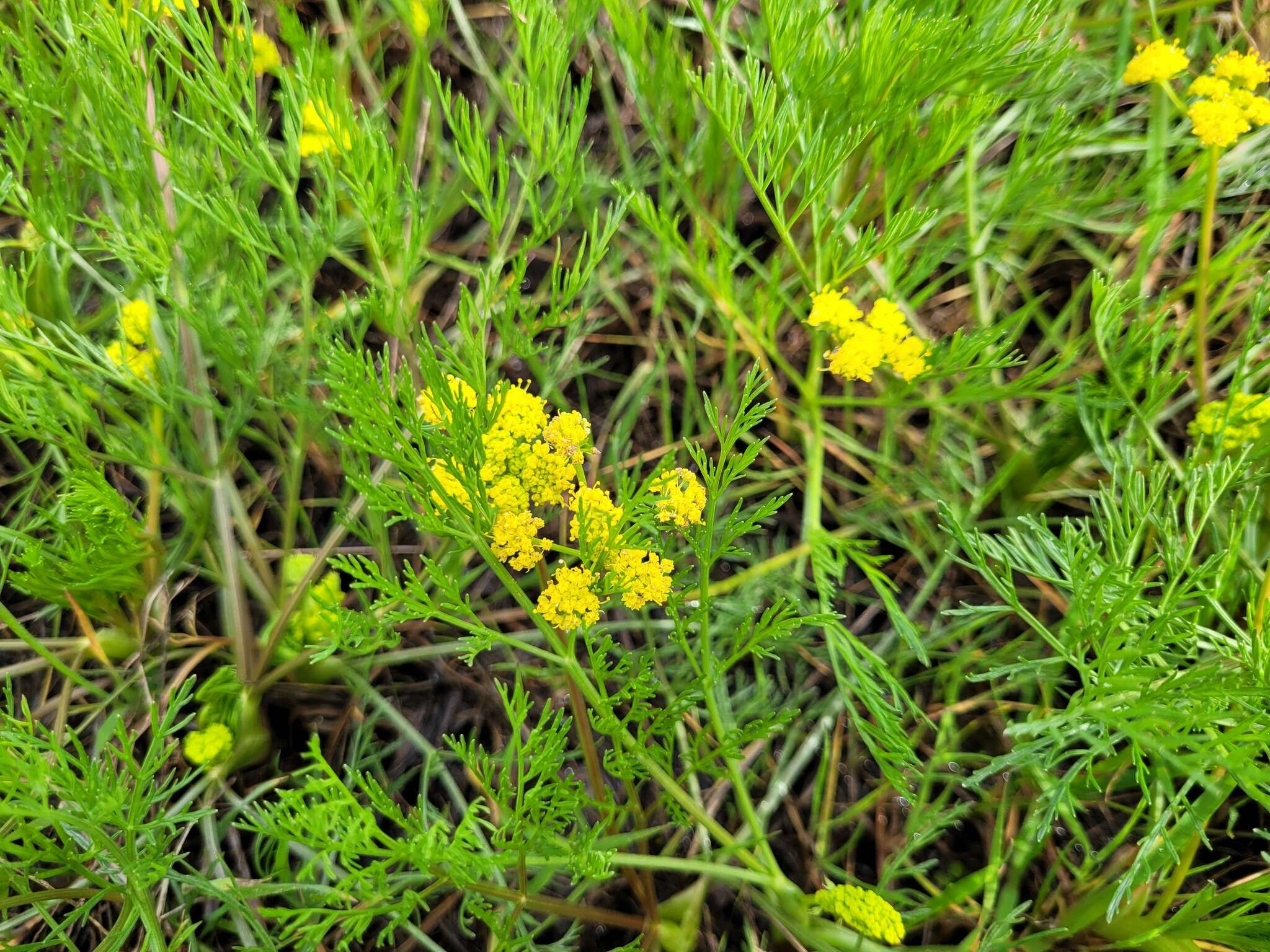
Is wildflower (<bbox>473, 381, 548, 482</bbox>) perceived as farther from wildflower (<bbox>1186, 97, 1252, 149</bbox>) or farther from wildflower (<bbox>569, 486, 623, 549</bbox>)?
wildflower (<bbox>1186, 97, 1252, 149</bbox>)

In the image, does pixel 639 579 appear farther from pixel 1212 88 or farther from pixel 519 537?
pixel 1212 88

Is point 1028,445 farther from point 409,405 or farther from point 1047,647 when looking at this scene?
point 409,405

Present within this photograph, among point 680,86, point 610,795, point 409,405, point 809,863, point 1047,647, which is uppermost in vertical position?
point 680,86

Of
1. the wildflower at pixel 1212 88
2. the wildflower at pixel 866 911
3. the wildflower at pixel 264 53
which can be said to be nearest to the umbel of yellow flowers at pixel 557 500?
the wildflower at pixel 866 911

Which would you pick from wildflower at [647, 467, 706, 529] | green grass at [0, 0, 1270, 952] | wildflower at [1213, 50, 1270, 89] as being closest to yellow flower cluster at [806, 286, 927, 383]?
green grass at [0, 0, 1270, 952]

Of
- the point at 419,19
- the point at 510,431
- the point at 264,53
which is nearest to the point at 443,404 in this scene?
the point at 510,431

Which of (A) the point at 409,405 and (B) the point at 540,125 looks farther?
(B) the point at 540,125

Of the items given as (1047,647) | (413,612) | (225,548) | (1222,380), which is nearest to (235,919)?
(225,548)
